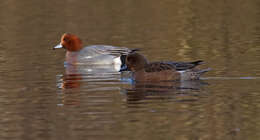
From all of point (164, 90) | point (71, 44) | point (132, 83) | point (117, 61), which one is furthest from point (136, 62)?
point (71, 44)

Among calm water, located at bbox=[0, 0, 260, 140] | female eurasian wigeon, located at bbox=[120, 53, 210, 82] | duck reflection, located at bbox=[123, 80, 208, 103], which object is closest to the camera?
calm water, located at bbox=[0, 0, 260, 140]

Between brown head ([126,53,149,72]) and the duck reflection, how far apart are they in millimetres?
449

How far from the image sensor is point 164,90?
11.0 meters

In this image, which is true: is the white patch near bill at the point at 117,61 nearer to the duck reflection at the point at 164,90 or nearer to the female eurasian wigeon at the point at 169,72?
the female eurasian wigeon at the point at 169,72

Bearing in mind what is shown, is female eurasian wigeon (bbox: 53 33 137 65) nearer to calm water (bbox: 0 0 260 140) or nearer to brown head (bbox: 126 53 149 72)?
calm water (bbox: 0 0 260 140)

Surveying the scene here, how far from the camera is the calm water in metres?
8.42

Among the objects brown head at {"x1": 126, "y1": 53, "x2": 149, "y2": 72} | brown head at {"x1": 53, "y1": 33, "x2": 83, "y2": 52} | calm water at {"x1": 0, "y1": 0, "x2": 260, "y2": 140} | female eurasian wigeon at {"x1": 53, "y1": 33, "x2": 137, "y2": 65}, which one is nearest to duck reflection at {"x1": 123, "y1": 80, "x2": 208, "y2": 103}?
calm water at {"x1": 0, "y1": 0, "x2": 260, "y2": 140}

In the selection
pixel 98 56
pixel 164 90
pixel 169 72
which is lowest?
pixel 164 90

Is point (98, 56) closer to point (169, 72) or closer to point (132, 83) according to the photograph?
point (132, 83)

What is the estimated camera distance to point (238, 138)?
304 inches

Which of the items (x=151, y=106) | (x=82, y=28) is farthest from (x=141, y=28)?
(x=151, y=106)

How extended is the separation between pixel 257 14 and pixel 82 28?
5.27 meters

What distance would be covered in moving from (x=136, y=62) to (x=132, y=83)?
0.49 metres

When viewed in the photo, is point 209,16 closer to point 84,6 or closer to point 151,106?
point 84,6
